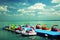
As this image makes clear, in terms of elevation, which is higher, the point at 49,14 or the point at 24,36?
the point at 49,14

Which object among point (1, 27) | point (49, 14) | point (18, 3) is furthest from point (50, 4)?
point (1, 27)

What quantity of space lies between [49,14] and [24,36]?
16.6 inches

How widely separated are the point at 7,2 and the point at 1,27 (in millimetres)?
332

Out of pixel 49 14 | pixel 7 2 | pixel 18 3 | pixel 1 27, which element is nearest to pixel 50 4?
pixel 49 14

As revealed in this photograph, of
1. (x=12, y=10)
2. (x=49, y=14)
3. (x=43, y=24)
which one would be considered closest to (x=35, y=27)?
(x=43, y=24)

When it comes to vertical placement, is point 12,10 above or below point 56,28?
above

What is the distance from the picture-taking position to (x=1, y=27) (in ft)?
6.01

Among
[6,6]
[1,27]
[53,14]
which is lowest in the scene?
[1,27]

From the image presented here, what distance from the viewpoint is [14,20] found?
1.83 meters

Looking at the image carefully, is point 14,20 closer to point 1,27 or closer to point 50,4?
point 1,27

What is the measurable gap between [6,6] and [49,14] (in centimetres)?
56

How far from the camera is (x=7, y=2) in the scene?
6.04 feet

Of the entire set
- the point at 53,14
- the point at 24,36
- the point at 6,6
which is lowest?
the point at 24,36

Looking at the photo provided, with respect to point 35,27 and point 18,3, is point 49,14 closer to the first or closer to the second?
point 35,27
